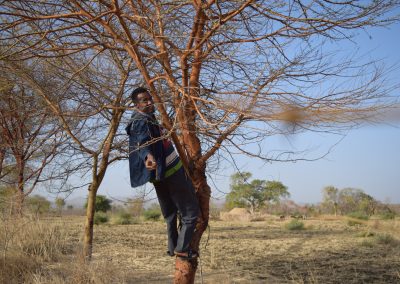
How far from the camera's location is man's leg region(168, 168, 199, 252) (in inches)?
173

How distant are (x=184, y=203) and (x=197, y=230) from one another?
0.56 meters

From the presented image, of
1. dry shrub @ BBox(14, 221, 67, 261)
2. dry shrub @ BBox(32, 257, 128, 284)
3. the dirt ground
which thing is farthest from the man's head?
dry shrub @ BBox(14, 221, 67, 261)

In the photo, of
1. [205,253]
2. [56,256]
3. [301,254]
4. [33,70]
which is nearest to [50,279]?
[56,256]

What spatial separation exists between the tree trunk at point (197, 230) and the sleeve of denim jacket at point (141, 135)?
856 millimetres

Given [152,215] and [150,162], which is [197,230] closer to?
[150,162]

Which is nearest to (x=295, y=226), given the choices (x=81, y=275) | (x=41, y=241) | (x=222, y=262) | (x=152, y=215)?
(x=222, y=262)

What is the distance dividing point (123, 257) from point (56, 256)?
2754mm

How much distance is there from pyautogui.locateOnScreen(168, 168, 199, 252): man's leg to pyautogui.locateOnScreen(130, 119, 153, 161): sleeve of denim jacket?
411mm

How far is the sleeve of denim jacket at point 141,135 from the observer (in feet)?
13.7

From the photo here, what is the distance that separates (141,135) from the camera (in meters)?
4.34

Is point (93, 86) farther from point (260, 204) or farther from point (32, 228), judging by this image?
point (260, 204)

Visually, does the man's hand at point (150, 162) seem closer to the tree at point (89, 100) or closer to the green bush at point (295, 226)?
the tree at point (89, 100)

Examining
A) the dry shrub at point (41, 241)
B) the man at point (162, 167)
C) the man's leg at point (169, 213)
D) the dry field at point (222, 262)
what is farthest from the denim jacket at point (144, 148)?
the dry shrub at point (41, 241)

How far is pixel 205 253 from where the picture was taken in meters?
11.7
